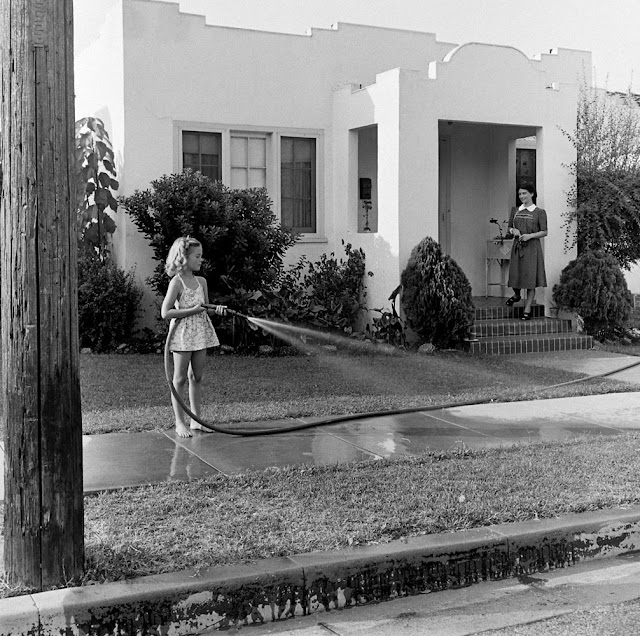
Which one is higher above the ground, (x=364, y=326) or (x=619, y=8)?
(x=619, y=8)

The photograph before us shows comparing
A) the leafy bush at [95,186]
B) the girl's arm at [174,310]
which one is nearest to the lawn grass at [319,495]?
the girl's arm at [174,310]

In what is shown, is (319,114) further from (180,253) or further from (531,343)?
(180,253)

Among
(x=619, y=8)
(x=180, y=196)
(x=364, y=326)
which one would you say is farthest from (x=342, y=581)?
(x=619, y=8)

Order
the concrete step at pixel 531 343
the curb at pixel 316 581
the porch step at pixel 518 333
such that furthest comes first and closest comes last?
the porch step at pixel 518 333 < the concrete step at pixel 531 343 < the curb at pixel 316 581

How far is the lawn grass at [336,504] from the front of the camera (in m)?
4.93

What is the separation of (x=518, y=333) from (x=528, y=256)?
119 centimetres

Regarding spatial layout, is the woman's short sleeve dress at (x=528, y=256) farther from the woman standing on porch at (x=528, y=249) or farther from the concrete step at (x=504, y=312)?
the concrete step at (x=504, y=312)

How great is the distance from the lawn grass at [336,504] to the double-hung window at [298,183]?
8.33m

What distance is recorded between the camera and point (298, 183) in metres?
14.9

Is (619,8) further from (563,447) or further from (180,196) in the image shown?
(563,447)

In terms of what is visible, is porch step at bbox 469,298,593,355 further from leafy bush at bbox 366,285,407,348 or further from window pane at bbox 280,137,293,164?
window pane at bbox 280,137,293,164

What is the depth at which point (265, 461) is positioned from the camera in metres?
6.98

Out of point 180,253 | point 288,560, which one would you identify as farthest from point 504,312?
point 288,560

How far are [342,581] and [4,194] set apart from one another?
2515 mm
